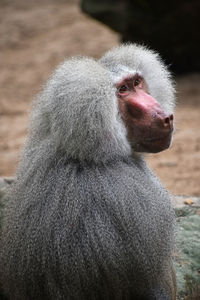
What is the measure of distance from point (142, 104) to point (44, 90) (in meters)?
0.50

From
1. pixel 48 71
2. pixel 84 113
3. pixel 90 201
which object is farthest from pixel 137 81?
pixel 48 71

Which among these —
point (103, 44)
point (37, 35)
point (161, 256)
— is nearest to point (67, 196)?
point (161, 256)

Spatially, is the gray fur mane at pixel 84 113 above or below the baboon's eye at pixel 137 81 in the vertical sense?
below

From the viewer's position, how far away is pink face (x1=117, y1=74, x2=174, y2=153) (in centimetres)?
300

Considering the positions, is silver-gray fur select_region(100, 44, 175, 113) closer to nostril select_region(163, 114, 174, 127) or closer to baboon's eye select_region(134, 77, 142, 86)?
baboon's eye select_region(134, 77, 142, 86)

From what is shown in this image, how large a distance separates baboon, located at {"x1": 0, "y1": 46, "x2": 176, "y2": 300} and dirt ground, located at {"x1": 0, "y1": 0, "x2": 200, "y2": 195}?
1829 millimetres

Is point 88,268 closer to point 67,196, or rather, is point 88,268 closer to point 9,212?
point 67,196

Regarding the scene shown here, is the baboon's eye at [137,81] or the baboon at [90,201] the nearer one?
the baboon at [90,201]

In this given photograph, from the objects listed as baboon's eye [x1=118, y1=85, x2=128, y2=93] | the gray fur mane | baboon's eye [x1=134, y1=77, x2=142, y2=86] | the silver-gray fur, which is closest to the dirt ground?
the silver-gray fur

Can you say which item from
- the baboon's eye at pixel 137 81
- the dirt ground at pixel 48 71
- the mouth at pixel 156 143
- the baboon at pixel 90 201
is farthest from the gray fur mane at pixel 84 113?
the dirt ground at pixel 48 71

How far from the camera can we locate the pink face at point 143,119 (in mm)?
3004

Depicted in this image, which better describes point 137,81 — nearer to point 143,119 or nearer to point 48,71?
point 143,119

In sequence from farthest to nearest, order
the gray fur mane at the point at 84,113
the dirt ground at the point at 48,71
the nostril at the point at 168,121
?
the dirt ground at the point at 48,71 < the nostril at the point at 168,121 < the gray fur mane at the point at 84,113

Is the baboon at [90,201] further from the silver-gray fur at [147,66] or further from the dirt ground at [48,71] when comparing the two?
the dirt ground at [48,71]
